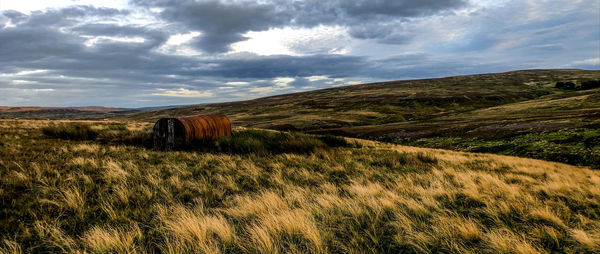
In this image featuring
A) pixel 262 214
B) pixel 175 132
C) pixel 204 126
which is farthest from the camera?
pixel 204 126

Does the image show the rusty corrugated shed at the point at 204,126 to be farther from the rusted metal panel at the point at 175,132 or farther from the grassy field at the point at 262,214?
the grassy field at the point at 262,214

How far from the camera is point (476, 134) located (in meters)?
31.0

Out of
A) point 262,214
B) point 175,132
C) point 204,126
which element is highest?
point 204,126

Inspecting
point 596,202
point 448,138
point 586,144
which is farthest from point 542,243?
point 448,138

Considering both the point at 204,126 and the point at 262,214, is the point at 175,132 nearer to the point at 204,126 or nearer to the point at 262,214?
the point at 204,126

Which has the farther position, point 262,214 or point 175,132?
point 175,132

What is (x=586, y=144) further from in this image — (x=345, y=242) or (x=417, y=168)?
(x=345, y=242)

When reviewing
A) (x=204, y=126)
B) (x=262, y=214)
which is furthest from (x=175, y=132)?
(x=262, y=214)

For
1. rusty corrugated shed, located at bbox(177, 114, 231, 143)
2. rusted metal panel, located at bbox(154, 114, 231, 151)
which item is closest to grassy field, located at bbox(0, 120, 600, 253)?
rusted metal panel, located at bbox(154, 114, 231, 151)

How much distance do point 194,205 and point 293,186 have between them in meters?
2.07

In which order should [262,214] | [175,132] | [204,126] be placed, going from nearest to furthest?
[262,214]
[175,132]
[204,126]

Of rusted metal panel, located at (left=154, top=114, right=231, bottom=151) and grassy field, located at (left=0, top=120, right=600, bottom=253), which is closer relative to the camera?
grassy field, located at (left=0, top=120, right=600, bottom=253)

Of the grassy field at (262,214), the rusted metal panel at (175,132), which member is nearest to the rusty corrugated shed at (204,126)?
the rusted metal panel at (175,132)

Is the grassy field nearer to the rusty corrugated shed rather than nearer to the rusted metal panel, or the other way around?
the rusted metal panel
